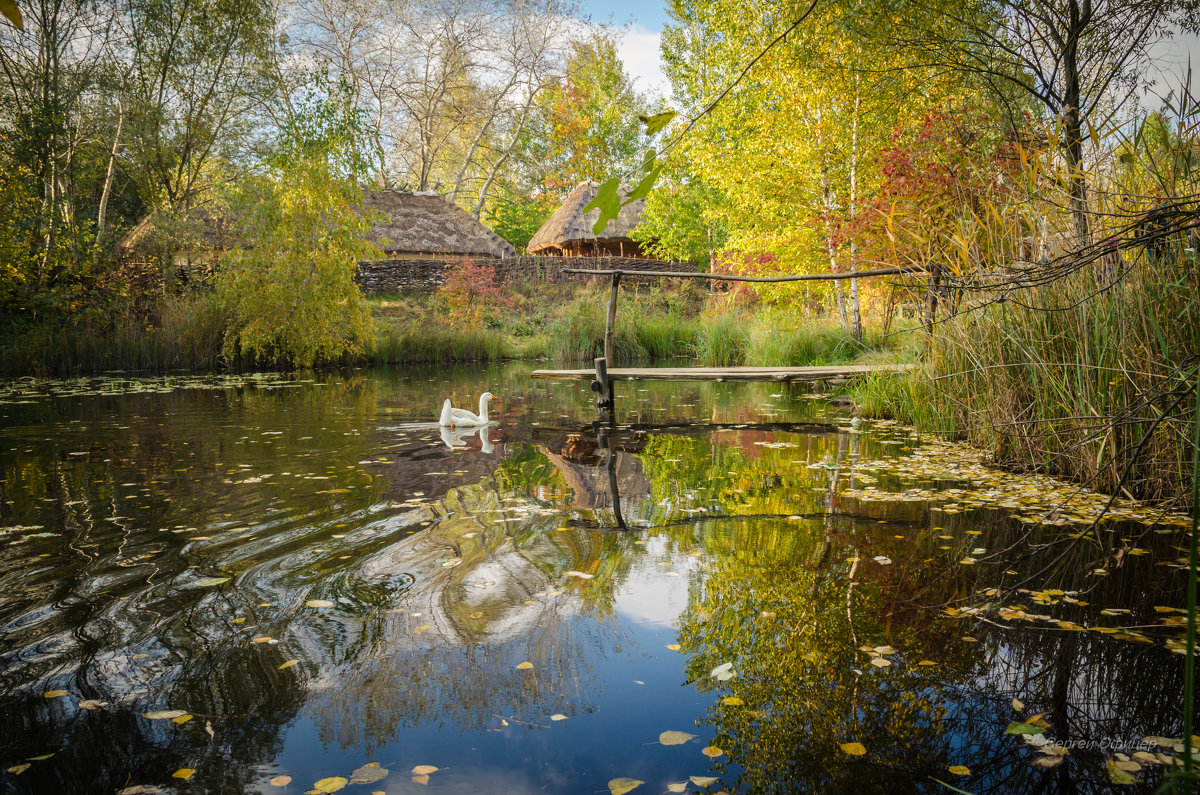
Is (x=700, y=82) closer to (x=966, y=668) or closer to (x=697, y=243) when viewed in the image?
(x=697, y=243)

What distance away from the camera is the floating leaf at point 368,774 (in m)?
1.77

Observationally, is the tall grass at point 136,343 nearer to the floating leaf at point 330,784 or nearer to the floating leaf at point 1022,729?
the floating leaf at point 330,784

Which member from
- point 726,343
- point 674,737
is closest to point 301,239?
point 726,343

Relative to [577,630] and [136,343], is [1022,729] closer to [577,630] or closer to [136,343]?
[577,630]

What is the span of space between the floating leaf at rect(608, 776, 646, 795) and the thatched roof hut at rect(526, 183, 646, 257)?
26.8 m

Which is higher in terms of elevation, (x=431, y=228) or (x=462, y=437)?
(x=431, y=228)

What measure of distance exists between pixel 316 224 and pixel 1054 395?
42.6 feet

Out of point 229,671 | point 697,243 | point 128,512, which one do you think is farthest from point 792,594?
point 697,243

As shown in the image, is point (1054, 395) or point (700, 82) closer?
point (1054, 395)

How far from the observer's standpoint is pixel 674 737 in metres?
1.96

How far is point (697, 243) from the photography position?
27.6 m

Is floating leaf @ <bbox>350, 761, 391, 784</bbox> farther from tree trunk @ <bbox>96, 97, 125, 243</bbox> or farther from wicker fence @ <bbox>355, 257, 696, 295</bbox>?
wicker fence @ <bbox>355, 257, 696, 295</bbox>

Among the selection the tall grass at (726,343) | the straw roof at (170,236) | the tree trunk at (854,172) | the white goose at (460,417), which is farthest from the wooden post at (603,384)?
the straw roof at (170,236)

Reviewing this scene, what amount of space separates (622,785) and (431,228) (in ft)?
89.2
